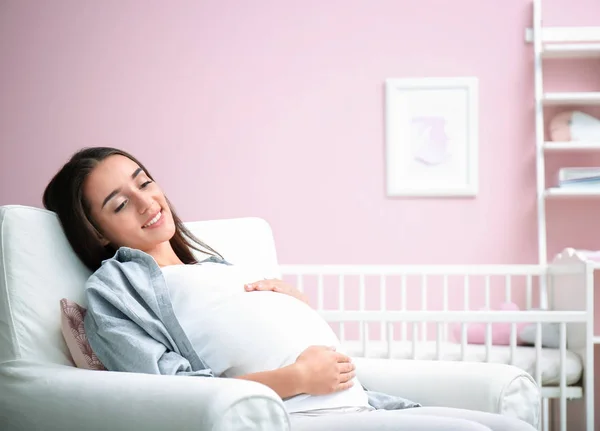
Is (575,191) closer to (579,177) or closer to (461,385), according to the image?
(579,177)

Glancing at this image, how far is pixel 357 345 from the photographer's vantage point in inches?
111

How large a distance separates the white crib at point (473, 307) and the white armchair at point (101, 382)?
685mm

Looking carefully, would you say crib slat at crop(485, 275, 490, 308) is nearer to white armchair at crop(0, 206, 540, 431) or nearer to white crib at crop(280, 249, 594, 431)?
white crib at crop(280, 249, 594, 431)

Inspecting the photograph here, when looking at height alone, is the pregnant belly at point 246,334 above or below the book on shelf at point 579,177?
below

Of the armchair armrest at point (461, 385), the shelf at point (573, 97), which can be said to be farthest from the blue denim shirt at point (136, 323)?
the shelf at point (573, 97)

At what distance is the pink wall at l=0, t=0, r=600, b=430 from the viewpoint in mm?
3287

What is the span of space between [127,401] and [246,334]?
0.83 ft

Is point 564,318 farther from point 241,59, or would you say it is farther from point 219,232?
point 241,59

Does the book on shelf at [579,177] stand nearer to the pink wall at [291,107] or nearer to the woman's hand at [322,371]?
the pink wall at [291,107]

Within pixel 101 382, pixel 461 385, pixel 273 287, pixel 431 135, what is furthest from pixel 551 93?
pixel 101 382

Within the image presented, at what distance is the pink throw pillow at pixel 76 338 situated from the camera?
1.34m

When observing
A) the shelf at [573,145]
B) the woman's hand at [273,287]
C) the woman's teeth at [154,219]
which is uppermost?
the shelf at [573,145]

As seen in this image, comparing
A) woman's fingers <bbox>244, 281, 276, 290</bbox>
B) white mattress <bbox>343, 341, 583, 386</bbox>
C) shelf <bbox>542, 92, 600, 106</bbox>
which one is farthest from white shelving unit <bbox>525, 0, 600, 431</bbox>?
woman's fingers <bbox>244, 281, 276, 290</bbox>

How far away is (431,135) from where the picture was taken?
3.32 meters
